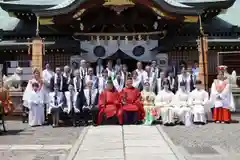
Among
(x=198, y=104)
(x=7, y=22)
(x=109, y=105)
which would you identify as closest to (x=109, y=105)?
(x=109, y=105)

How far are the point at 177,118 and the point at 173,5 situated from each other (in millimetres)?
4799

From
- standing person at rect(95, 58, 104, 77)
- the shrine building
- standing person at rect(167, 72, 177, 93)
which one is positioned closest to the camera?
standing person at rect(167, 72, 177, 93)

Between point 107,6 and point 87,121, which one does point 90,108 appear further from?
point 107,6

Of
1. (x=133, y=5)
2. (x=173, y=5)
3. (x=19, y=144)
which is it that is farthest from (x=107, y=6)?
(x=19, y=144)

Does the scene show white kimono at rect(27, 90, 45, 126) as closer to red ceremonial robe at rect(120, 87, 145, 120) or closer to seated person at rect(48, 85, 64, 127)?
seated person at rect(48, 85, 64, 127)

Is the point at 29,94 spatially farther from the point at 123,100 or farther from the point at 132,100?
the point at 132,100

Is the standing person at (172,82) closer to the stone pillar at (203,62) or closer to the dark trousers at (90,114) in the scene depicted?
the stone pillar at (203,62)

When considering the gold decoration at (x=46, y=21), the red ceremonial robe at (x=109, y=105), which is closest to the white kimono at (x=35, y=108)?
the red ceremonial robe at (x=109, y=105)

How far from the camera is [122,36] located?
18.3 meters

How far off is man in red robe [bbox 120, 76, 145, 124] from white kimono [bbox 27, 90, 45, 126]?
8.26ft

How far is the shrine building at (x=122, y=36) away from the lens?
56.5 feet

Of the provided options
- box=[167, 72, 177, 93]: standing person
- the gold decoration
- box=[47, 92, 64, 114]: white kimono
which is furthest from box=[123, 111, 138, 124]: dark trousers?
the gold decoration

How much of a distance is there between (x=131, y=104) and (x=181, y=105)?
1.51 m

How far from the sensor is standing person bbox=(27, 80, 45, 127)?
13797 mm
